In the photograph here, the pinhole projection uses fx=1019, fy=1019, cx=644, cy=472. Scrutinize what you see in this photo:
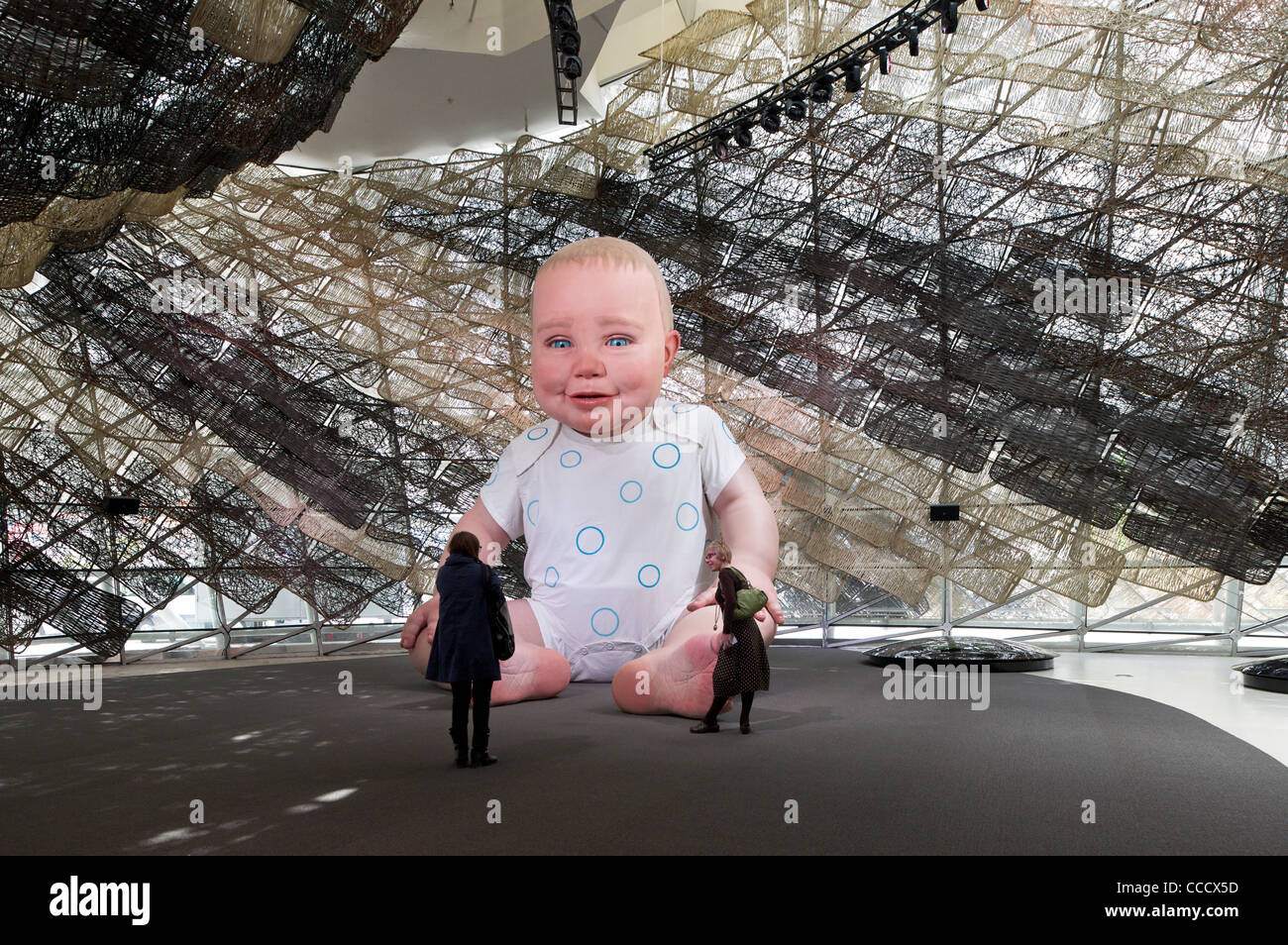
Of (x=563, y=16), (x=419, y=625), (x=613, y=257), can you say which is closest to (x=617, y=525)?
(x=419, y=625)

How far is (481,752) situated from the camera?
17.4 feet

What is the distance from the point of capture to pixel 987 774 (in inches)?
194

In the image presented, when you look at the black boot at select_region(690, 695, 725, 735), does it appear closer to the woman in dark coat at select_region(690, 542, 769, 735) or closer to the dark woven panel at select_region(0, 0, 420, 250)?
the woman in dark coat at select_region(690, 542, 769, 735)

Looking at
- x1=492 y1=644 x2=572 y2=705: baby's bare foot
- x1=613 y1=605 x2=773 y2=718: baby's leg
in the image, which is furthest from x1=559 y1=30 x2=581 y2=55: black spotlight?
x1=613 y1=605 x2=773 y2=718: baby's leg

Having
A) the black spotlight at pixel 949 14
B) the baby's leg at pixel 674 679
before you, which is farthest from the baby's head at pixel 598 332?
the black spotlight at pixel 949 14

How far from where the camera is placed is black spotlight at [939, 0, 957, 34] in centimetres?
911

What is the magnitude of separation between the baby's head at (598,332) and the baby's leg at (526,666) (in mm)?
1618

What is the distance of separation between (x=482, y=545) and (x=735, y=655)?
2660 mm

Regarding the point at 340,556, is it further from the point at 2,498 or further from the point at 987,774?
the point at 987,774

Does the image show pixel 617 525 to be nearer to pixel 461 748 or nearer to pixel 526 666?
pixel 526 666

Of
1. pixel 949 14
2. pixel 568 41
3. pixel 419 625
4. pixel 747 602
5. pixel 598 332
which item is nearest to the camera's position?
pixel 747 602

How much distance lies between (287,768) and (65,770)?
120 centimetres

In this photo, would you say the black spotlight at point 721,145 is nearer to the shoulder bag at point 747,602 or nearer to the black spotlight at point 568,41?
the black spotlight at point 568,41
